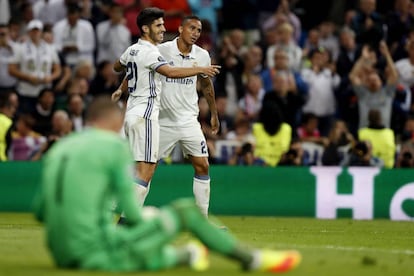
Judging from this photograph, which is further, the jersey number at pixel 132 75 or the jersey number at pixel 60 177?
the jersey number at pixel 132 75

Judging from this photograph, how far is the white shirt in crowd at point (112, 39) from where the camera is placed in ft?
83.4

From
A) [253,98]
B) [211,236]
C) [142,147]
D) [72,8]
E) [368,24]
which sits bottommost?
[211,236]

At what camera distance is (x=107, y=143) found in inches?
385

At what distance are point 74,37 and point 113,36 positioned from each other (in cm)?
81

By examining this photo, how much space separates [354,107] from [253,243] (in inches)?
438

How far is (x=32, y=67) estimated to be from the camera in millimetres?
24703

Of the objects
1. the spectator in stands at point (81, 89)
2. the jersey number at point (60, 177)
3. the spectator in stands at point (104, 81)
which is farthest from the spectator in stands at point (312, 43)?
the jersey number at point (60, 177)

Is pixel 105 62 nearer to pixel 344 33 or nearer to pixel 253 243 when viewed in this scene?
pixel 344 33

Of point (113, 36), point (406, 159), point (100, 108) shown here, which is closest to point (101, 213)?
point (100, 108)

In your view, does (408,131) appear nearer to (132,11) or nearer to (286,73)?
(286,73)

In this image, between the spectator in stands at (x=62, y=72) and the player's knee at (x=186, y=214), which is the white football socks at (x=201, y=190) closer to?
the player's knee at (x=186, y=214)

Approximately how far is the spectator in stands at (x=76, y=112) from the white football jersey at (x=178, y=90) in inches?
288

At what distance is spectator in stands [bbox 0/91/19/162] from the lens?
22.7 metres

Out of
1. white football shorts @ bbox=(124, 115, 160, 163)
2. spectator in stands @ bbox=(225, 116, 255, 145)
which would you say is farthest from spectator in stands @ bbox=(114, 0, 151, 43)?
white football shorts @ bbox=(124, 115, 160, 163)
